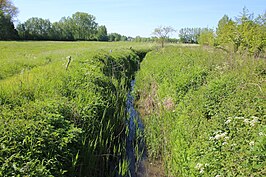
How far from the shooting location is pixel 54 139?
11.3ft

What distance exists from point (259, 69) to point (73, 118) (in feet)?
22.3

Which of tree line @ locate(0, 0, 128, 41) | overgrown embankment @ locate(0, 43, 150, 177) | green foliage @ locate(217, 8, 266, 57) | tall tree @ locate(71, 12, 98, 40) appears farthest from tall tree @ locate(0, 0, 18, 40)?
overgrown embankment @ locate(0, 43, 150, 177)

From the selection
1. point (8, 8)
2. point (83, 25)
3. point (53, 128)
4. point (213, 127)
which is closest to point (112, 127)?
point (53, 128)

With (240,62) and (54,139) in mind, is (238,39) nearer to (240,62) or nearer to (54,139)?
(240,62)

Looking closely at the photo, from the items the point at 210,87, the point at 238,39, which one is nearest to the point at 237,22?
the point at 238,39

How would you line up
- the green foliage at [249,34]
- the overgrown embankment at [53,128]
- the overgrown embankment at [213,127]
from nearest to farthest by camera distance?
the overgrown embankment at [53,128] → the overgrown embankment at [213,127] → the green foliage at [249,34]

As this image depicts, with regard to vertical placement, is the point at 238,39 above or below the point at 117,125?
above

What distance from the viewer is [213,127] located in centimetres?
429

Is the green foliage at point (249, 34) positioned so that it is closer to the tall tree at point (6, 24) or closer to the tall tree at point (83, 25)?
the tall tree at point (6, 24)

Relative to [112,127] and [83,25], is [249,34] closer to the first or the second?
[112,127]

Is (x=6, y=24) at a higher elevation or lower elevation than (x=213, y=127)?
higher

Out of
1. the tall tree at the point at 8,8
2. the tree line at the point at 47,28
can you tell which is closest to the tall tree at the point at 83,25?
the tree line at the point at 47,28

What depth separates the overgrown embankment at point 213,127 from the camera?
322 cm

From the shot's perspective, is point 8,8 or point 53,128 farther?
point 8,8
